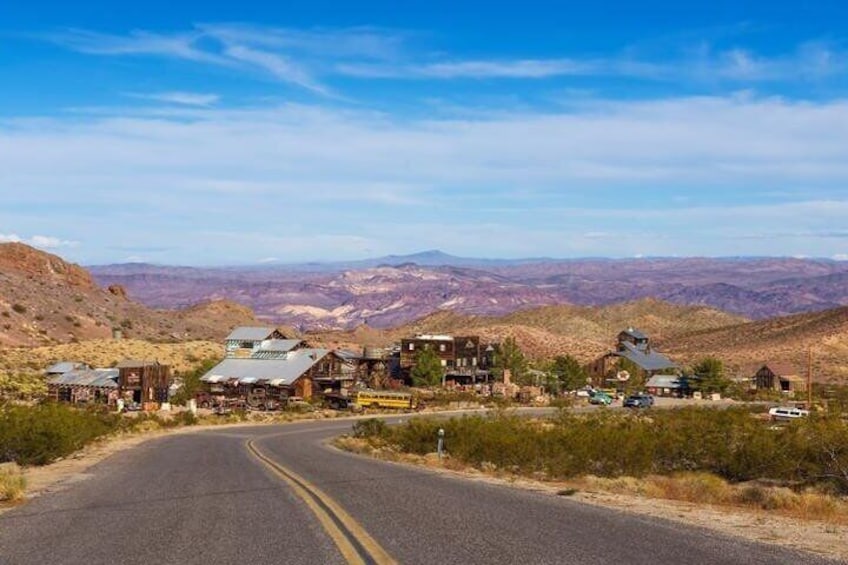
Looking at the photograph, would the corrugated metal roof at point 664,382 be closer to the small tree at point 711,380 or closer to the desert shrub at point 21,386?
the small tree at point 711,380

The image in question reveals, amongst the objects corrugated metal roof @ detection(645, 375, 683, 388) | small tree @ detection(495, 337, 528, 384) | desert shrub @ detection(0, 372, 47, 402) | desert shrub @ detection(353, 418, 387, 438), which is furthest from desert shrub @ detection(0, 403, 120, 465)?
corrugated metal roof @ detection(645, 375, 683, 388)

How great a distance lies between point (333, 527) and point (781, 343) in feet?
478

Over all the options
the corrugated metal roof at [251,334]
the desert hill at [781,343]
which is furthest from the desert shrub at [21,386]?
the desert hill at [781,343]

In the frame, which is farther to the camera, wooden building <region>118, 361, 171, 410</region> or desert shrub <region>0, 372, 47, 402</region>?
wooden building <region>118, 361, 171, 410</region>

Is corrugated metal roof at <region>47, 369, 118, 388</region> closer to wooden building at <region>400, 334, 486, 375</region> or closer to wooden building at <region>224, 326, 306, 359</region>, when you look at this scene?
wooden building at <region>224, 326, 306, 359</region>

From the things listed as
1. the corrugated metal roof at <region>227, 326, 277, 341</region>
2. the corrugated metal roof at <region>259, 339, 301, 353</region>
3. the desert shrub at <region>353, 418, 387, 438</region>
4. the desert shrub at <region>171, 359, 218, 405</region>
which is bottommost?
the desert shrub at <region>171, 359, 218, 405</region>

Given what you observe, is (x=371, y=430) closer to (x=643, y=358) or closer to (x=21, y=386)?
(x=21, y=386)

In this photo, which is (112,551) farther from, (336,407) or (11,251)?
(11,251)

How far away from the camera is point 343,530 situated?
11.9 m

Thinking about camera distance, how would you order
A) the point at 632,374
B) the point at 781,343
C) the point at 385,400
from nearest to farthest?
1. the point at 385,400
2. the point at 632,374
3. the point at 781,343

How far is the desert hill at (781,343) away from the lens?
127312 mm

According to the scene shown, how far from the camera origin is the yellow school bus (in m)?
79.2

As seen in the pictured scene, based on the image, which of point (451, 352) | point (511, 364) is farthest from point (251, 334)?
point (511, 364)

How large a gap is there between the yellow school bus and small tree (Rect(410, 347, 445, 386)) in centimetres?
1791
